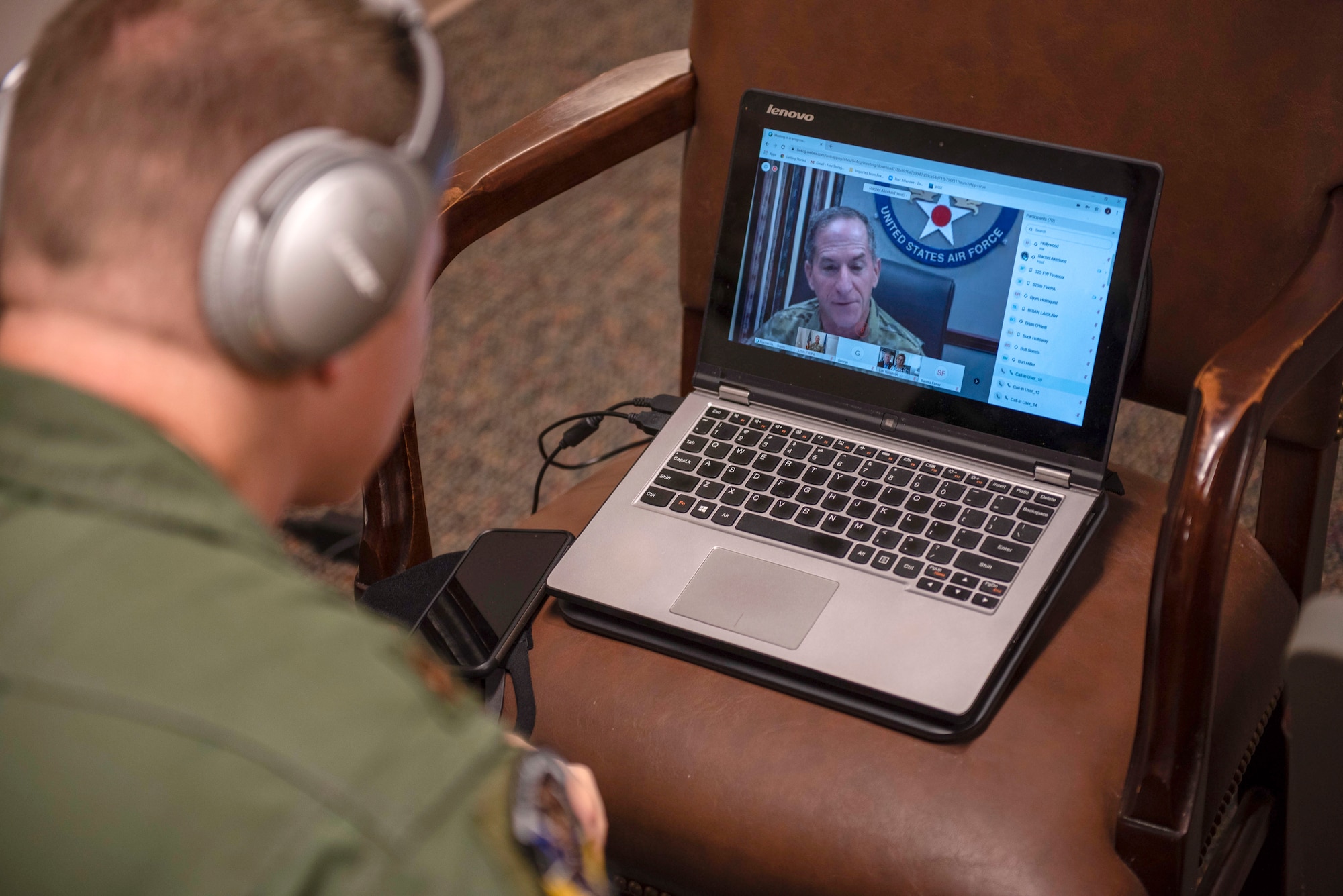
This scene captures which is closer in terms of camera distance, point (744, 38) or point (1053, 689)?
point (1053, 689)

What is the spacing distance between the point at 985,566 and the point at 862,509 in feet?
0.34

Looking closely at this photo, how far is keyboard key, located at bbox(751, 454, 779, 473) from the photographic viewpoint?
Answer: 38.6 inches

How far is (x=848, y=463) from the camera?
0.97 metres

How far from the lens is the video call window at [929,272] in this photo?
911 mm

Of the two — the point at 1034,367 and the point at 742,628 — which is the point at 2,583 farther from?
the point at 1034,367

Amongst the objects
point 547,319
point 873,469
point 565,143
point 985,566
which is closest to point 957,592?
point 985,566

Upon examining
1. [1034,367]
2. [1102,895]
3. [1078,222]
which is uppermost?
[1078,222]

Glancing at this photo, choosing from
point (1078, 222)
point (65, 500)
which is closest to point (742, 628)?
point (1078, 222)

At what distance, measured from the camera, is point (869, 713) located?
827 millimetres

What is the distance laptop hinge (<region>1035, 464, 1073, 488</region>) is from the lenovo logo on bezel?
1.04ft

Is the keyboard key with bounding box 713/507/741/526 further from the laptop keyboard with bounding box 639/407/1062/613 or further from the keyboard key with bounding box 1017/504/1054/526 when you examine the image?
the keyboard key with bounding box 1017/504/1054/526

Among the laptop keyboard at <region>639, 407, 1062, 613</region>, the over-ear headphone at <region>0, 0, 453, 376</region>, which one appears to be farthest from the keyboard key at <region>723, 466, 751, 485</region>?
the over-ear headphone at <region>0, 0, 453, 376</region>

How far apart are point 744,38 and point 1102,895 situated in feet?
2.41

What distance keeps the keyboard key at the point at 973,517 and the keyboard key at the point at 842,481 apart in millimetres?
85
